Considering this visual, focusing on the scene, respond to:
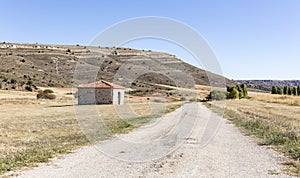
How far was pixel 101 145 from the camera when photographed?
1423 centimetres

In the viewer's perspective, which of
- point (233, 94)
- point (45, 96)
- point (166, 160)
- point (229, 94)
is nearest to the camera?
point (166, 160)

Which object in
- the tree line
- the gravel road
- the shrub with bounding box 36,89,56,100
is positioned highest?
the tree line

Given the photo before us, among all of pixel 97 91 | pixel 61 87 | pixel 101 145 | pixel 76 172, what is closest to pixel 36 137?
pixel 101 145

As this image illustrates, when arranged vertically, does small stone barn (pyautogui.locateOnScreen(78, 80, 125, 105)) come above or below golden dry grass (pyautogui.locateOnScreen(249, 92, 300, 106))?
above

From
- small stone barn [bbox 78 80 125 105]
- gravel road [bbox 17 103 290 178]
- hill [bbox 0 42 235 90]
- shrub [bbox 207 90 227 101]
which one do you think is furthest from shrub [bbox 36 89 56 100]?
gravel road [bbox 17 103 290 178]

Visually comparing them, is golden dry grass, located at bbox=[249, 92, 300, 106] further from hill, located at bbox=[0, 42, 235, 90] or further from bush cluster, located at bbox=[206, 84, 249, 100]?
hill, located at bbox=[0, 42, 235, 90]

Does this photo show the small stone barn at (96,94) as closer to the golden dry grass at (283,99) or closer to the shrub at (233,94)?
the golden dry grass at (283,99)

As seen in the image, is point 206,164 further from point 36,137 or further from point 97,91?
point 97,91

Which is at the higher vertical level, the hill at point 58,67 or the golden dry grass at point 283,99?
the hill at point 58,67

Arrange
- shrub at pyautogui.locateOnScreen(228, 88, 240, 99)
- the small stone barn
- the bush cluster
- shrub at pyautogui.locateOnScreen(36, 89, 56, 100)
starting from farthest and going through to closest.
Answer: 1. shrub at pyautogui.locateOnScreen(228, 88, 240, 99)
2. the bush cluster
3. shrub at pyautogui.locateOnScreen(36, 89, 56, 100)
4. the small stone barn

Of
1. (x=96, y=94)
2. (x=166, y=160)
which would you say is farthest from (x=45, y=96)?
(x=166, y=160)

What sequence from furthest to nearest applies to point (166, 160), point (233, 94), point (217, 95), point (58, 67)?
point (58, 67) < point (233, 94) < point (217, 95) < point (166, 160)

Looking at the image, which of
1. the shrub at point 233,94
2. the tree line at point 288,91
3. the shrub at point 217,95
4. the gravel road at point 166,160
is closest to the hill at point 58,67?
the shrub at point 217,95

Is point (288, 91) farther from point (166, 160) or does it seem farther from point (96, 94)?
point (166, 160)
